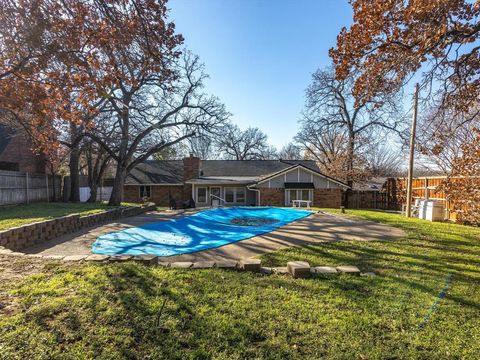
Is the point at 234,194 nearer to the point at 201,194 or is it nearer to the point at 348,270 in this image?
the point at 201,194

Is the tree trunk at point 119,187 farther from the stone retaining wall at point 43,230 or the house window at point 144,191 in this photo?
the house window at point 144,191

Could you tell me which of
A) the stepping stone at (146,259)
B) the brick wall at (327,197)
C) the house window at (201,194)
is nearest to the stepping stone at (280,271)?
the stepping stone at (146,259)

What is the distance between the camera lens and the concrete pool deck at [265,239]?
598cm

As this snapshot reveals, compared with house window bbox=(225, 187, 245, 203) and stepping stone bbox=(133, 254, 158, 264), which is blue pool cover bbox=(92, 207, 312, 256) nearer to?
stepping stone bbox=(133, 254, 158, 264)

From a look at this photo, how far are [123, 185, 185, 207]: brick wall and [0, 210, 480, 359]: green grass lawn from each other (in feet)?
74.8

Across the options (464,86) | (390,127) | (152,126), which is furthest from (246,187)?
(464,86)

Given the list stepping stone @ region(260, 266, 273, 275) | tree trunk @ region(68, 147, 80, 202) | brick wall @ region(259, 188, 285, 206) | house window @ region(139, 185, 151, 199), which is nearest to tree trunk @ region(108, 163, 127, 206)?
tree trunk @ region(68, 147, 80, 202)

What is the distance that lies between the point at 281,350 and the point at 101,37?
5.38 meters

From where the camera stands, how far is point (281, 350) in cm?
253

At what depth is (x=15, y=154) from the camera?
A: 18438 mm

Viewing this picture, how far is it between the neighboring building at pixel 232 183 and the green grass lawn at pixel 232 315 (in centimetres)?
1821

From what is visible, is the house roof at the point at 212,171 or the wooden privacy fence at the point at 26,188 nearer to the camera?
the wooden privacy fence at the point at 26,188

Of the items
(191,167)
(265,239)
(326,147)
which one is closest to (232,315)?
(265,239)

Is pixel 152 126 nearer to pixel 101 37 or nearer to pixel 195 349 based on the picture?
pixel 101 37
